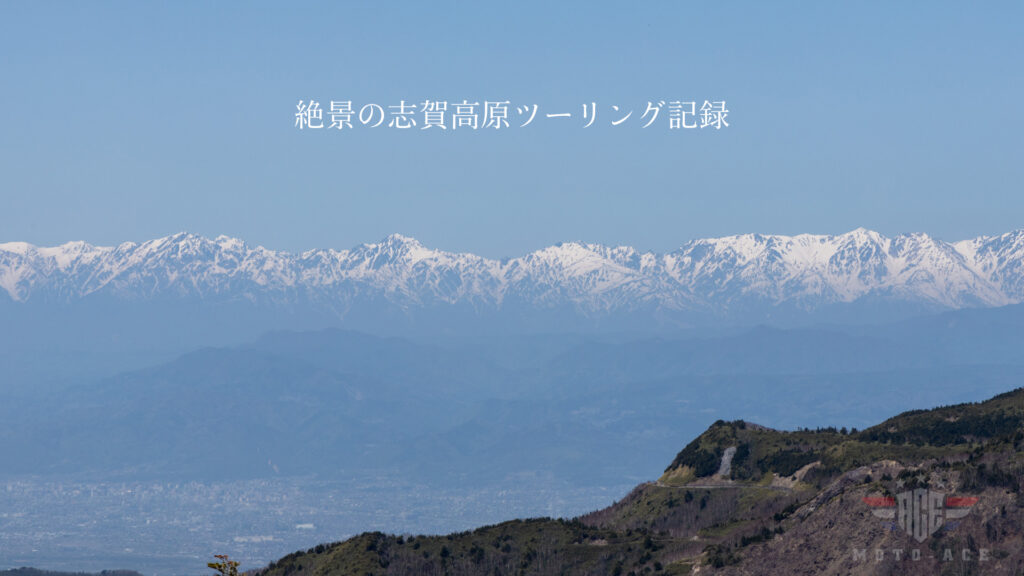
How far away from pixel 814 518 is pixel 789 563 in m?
6.30

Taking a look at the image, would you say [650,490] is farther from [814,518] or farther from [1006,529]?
[1006,529]

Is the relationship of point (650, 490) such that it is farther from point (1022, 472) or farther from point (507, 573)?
point (1022, 472)

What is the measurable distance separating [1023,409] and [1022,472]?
71.5 meters

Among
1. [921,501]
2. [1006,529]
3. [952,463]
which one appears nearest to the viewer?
[1006,529]

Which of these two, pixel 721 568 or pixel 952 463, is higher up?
pixel 952 463

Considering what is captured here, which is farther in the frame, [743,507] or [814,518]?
[743,507]

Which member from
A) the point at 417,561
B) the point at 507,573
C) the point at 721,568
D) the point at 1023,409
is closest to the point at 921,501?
the point at 721,568

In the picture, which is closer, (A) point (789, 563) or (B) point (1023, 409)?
(A) point (789, 563)

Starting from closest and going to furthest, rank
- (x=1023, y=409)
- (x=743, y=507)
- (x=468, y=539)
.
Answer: (x=468, y=539) < (x=743, y=507) < (x=1023, y=409)

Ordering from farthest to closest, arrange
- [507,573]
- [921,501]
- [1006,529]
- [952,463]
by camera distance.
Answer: [507,573], [952,463], [921,501], [1006,529]

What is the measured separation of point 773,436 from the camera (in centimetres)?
19312

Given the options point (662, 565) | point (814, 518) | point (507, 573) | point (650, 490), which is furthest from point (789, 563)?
point (650, 490)

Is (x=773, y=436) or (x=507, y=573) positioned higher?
(x=773, y=436)

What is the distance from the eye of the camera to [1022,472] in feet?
370
